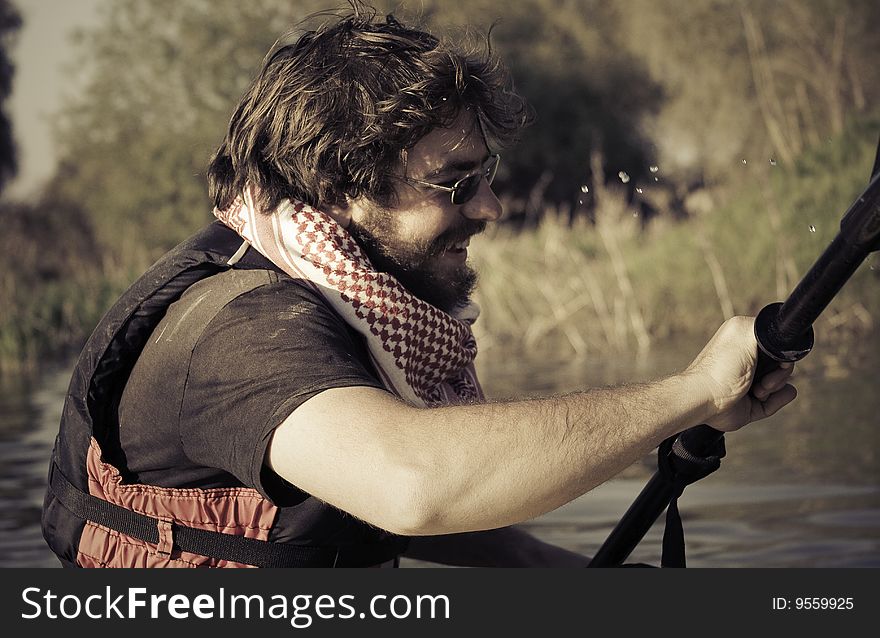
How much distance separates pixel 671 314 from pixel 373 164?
8159 millimetres

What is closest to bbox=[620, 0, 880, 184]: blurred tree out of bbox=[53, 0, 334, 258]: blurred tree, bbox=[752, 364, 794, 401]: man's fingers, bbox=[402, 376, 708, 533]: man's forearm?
bbox=[53, 0, 334, 258]: blurred tree

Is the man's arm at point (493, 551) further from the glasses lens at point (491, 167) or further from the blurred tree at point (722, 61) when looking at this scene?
the blurred tree at point (722, 61)

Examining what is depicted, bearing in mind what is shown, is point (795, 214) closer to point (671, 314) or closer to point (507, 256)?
point (671, 314)

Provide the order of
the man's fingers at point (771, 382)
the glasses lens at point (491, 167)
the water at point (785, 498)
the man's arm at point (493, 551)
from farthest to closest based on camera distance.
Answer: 1. the water at point (785, 498)
2. the man's arm at point (493, 551)
3. the glasses lens at point (491, 167)
4. the man's fingers at point (771, 382)

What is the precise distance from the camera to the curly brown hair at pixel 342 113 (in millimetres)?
2795

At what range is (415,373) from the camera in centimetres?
289

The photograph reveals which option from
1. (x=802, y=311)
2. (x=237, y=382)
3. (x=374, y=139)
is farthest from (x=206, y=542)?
(x=802, y=311)

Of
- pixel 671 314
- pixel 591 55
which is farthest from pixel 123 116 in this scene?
pixel 671 314

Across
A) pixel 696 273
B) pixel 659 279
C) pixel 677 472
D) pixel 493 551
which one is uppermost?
pixel 677 472

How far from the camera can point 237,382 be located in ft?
7.57

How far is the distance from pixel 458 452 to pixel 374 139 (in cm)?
93

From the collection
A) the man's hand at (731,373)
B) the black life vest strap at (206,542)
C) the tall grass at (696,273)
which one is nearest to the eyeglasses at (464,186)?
the man's hand at (731,373)

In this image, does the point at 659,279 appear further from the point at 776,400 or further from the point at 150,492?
the point at 150,492

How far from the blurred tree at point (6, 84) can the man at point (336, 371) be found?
1049 inches
